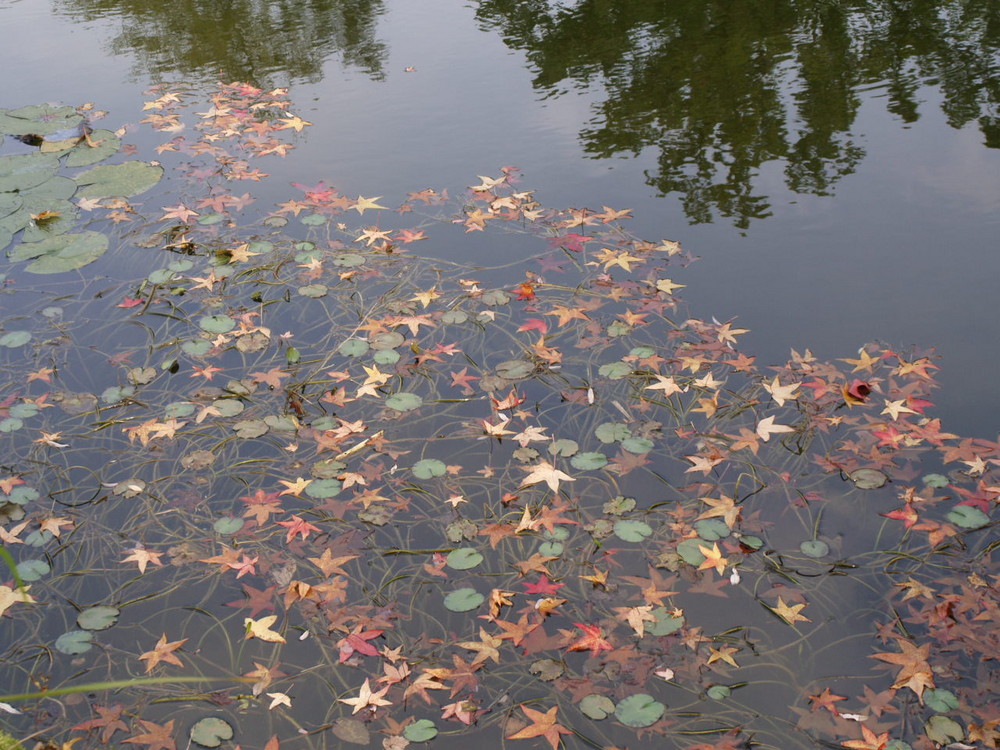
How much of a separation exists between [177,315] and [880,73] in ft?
20.7

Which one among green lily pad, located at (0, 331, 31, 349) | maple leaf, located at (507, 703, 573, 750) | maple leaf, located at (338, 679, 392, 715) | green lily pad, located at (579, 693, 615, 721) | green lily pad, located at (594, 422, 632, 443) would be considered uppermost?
green lily pad, located at (0, 331, 31, 349)

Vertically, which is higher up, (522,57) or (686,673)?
(522,57)

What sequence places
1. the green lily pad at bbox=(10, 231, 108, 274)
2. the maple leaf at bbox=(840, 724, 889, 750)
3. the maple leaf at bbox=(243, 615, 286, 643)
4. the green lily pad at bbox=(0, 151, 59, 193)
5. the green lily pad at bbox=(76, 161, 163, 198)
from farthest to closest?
the green lily pad at bbox=(0, 151, 59, 193), the green lily pad at bbox=(76, 161, 163, 198), the green lily pad at bbox=(10, 231, 108, 274), the maple leaf at bbox=(243, 615, 286, 643), the maple leaf at bbox=(840, 724, 889, 750)

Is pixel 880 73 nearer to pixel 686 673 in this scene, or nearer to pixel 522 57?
pixel 522 57

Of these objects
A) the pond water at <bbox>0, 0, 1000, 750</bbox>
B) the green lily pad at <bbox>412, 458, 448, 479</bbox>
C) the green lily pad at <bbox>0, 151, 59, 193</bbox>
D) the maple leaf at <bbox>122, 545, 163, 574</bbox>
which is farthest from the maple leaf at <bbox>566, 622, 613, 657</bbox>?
the green lily pad at <bbox>0, 151, 59, 193</bbox>

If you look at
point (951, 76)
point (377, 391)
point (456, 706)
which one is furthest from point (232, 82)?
point (456, 706)

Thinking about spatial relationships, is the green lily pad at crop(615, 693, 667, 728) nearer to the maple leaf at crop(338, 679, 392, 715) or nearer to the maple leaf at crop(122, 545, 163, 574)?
the maple leaf at crop(338, 679, 392, 715)

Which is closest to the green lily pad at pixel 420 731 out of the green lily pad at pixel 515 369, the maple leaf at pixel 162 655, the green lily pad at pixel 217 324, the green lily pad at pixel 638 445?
the maple leaf at pixel 162 655

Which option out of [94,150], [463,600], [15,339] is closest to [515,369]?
[463,600]

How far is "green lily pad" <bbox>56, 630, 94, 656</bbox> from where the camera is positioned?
2.99 metres

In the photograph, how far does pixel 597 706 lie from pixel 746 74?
20.8 ft

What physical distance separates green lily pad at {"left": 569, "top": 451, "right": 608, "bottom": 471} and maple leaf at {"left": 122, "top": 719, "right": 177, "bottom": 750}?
192 centimetres

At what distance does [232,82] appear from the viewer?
8203 millimetres

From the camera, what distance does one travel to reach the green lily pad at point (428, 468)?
11.9 feet
